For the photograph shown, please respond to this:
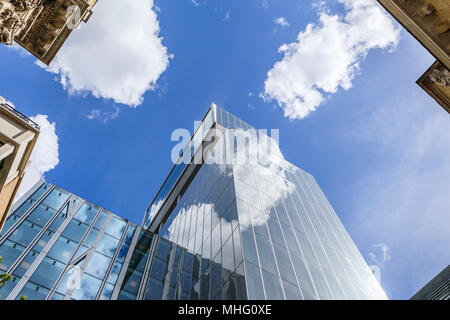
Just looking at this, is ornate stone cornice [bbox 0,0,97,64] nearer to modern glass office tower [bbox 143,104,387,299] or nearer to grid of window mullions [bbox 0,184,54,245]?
modern glass office tower [bbox 143,104,387,299]

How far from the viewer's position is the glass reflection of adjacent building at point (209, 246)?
1628cm

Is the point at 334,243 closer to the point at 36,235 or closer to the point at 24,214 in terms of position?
the point at 36,235

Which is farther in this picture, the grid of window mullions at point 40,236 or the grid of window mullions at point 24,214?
the grid of window mullions at point 24,214

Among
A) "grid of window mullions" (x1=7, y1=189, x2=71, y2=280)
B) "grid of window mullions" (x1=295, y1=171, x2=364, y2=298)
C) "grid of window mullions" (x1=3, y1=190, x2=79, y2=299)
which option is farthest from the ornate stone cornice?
"grid of window mullions" (x1=295, y1=171, x2=364, y2=298)

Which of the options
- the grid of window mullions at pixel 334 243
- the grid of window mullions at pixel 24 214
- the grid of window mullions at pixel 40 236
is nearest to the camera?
the grid of window mullions at pixel 40 236

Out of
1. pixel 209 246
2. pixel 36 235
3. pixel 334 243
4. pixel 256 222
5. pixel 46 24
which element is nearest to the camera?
pixel 46 24

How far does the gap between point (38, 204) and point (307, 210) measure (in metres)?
25.6

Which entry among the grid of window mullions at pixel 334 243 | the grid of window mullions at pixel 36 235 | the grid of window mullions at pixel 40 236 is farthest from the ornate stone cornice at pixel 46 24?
the grid of window mullions at pixel 334 243

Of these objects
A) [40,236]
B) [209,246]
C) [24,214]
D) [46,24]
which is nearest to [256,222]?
[209,246]

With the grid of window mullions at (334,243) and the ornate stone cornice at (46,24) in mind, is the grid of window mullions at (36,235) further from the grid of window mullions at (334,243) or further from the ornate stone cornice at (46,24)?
the grid of window mullions at (334,243)

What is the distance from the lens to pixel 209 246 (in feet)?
64.2
